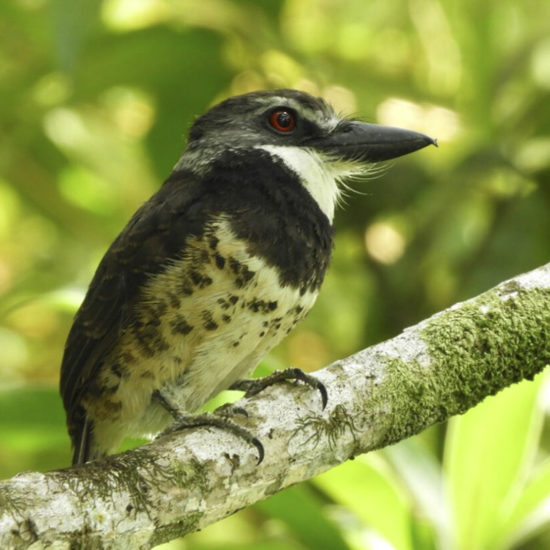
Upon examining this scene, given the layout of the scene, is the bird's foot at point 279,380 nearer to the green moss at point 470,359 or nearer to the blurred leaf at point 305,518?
the green moss at point 470,359

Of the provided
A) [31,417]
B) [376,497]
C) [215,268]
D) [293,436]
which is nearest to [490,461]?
[376,497]

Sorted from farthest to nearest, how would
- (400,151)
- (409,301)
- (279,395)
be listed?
(409,301)
(400,151)
(279,395)

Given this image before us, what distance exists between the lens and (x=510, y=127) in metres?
3.52

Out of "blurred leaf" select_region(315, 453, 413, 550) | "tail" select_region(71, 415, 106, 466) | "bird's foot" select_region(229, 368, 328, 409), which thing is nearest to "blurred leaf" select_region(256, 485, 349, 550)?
"blurred leaf" select_region(315, 453, 413, 550)

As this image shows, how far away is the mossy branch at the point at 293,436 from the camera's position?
1.58 m

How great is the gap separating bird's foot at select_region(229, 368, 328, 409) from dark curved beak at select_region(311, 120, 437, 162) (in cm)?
65

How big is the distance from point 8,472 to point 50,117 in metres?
1.28

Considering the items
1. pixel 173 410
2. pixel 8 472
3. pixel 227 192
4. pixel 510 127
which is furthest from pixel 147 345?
pixel 510 127

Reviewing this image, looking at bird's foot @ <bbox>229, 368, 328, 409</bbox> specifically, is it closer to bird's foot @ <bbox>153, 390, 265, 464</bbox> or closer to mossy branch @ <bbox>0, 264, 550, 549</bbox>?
mossy branch @ <bbox>0, 264, 550, 549</bbox>

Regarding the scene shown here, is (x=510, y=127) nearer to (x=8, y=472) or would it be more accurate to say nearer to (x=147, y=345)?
(x=147, y=345)

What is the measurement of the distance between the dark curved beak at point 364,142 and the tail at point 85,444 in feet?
3.13

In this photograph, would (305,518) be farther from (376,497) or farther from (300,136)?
(300,136)

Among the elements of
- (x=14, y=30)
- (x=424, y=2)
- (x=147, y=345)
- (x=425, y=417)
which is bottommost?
(x=425, y=417)

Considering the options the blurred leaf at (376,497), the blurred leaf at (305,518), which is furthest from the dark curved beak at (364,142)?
the blurred leaf at (305,518)
